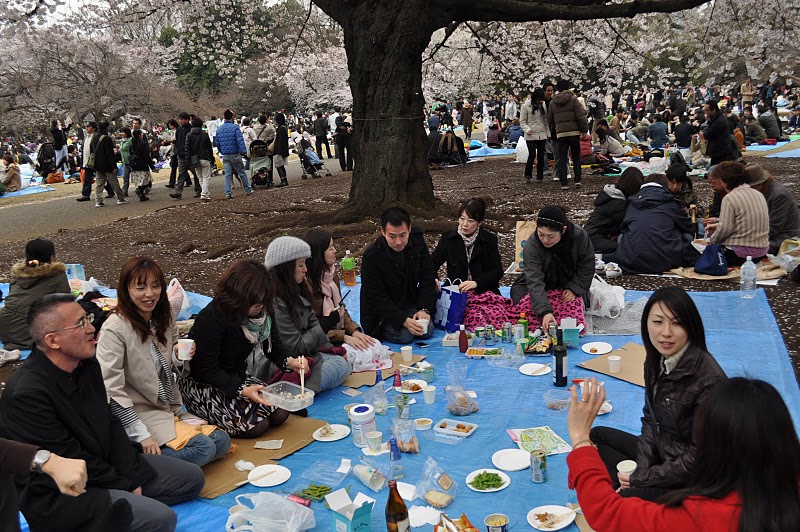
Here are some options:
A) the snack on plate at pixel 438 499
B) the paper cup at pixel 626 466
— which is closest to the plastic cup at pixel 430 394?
the snack on plate at pixel 438 499

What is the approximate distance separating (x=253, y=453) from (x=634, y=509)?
8.13ft

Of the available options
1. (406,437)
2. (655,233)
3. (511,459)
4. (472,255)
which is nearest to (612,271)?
(655,233)

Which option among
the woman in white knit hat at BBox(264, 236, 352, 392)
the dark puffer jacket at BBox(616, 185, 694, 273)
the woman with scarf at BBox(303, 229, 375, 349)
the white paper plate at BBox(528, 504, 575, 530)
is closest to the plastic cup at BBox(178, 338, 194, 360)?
the woman in white knit hat at BBox(264, 236, 352, 392)

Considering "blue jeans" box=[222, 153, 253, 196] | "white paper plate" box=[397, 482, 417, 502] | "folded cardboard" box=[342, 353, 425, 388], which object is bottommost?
"white paper plate" box=[397, 482, 417, 502]

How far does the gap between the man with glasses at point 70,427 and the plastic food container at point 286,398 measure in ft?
3.39

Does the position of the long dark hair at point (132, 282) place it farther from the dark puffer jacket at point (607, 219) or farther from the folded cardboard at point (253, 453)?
the dark puffer jacket at point (607, 219)

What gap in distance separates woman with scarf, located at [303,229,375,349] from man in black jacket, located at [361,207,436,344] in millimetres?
366

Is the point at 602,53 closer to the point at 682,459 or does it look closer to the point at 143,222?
the point at 143,222

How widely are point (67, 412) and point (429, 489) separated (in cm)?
177

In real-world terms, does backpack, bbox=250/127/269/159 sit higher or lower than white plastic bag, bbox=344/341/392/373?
higher

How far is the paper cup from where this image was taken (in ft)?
10.6

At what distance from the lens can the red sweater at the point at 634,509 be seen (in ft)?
6.85

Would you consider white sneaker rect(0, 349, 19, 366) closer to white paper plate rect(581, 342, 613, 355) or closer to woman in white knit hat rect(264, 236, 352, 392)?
woman in white knit hat rect(264, 236, 352, 392)

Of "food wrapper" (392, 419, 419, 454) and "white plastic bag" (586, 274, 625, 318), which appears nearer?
"food wrapper" (392, 419, 419, 454)
